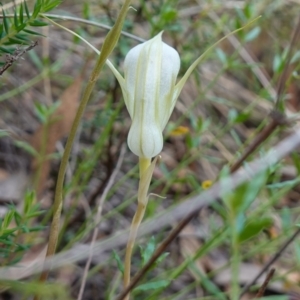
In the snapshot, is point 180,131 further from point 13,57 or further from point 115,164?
point 13,57

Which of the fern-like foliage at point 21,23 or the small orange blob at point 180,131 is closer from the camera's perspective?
the fern-like foliage at point 21,23

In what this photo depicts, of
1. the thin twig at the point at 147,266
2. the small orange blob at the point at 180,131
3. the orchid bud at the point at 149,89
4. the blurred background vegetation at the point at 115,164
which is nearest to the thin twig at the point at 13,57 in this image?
the blurred background vegetation at the point at 115,164

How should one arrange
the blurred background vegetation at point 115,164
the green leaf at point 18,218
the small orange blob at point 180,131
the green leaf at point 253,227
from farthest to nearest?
the small orange blob at point 180,131, the blurred background vegetation at point 115,164, the green leaf at point 18,218, the green leaf at point 253,227

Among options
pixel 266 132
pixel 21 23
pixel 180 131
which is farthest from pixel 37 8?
pixel 180 131

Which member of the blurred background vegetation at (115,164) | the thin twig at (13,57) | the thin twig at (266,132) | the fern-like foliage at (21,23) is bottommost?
the blurred background vegetation at (115,164)

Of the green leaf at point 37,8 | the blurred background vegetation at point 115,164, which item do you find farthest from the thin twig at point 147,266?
the green leaf at point 37,8

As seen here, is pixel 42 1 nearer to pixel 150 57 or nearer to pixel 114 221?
pixel 150 57

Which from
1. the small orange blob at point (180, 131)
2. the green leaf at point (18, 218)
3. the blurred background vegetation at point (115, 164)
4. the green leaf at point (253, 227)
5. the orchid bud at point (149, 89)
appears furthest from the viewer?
the small orange blob at point (180, 131)

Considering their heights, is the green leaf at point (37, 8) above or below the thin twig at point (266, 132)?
above

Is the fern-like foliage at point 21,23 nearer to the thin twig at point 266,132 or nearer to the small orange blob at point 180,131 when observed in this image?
the thin twig at point 266,132

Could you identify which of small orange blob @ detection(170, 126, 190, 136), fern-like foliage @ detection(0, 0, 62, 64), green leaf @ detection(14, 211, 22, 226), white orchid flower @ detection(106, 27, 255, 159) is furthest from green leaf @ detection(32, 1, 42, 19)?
small orange blob @ detection(170, 126, 190, 136)
